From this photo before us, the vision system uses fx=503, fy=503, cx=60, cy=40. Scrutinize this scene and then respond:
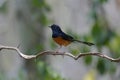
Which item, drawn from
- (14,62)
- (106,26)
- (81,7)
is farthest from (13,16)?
(14,62)

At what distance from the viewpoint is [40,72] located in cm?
302

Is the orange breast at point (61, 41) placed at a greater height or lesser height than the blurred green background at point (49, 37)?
greater

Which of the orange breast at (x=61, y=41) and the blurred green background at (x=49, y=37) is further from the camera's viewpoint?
the blurred green background at (x=49, y=37)

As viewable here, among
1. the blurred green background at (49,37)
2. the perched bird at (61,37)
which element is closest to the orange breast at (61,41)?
the perched bird at (61,37)

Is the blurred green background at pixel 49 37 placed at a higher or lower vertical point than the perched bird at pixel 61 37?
lower

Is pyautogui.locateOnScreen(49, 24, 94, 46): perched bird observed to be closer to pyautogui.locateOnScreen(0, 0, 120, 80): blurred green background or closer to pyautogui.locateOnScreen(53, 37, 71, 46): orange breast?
pyautogui.locateOnScreen(53, 37, 71, 46): orange breast

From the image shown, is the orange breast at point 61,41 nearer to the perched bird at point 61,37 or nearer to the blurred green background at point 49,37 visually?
the perched bird at point 61,37

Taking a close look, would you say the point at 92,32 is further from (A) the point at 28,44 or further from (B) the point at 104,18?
(A) the point at 28,44

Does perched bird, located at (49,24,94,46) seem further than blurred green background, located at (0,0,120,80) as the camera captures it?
No

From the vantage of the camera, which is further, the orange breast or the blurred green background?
the blurred green background

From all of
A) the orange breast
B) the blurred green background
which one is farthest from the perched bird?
the blurred green background

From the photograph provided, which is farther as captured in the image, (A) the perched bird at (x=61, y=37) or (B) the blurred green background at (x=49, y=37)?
(B) the blurred green background at (x=49, y=37)

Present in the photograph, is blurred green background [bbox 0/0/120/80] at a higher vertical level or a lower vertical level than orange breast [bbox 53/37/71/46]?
lower

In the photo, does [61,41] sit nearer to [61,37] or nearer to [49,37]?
[61,37]
